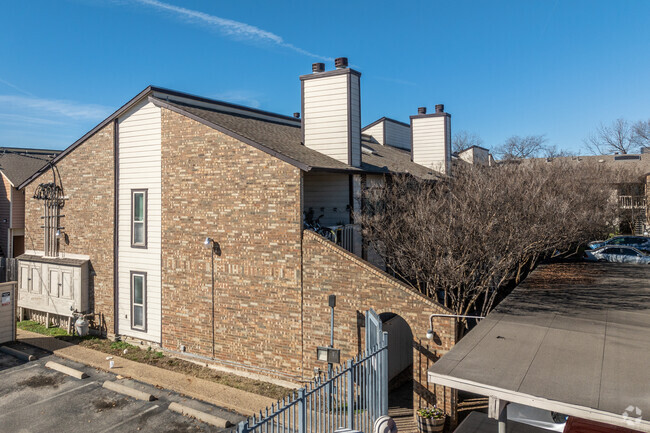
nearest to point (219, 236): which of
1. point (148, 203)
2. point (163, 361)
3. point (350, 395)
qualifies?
point (148, 203)

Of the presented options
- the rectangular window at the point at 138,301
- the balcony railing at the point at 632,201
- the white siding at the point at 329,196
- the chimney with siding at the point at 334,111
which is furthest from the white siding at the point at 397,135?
the balcony railing at the point at 632,201

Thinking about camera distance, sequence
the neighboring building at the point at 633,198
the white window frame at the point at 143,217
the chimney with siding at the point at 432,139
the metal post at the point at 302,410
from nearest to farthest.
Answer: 1. the metal post at the point at 302,410
2. the white window frame at the point at 143,217
3. the chimney with siding at the point at 432,139
4. the neighboring building at the point at 633,198

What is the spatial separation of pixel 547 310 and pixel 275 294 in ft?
21.8

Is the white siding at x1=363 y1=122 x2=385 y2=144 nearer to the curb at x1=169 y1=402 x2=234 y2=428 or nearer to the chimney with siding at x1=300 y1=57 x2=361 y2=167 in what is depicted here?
the chimney with siding at x1=300 y1=57 x2=361 y2=167

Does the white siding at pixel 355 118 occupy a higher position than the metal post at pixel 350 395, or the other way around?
the white siding at pixel 355 118

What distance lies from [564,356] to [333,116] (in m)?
10.6

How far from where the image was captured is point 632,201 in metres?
38.1

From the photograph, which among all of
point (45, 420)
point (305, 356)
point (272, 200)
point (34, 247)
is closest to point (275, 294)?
point (305, 356)

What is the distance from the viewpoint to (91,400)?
11211 mm

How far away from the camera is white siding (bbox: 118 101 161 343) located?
14617 millimetres

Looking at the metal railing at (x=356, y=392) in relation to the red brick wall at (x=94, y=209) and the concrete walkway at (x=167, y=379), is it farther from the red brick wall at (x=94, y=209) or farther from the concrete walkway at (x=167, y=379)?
the red brick wall at (x=94, y=209)

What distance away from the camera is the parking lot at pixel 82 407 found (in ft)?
32.5

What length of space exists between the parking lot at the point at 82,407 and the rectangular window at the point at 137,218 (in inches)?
166

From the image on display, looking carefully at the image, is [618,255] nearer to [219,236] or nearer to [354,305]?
[354,305]
